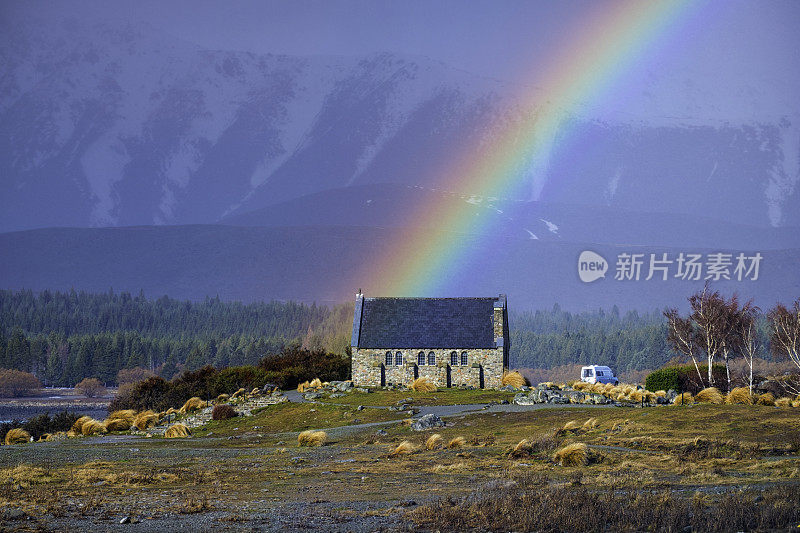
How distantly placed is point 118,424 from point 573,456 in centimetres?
4432

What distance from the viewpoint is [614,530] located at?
70.0 feet

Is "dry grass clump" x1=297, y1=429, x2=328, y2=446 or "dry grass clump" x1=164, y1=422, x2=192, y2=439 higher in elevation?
"dry grass clump" x1=297, y1=429, x2=328, y2=446

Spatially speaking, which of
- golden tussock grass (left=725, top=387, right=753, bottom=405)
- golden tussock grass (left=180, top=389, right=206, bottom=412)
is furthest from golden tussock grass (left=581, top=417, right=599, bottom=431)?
golden tussock grass (left=180, top=389, right=206, bottom=412)

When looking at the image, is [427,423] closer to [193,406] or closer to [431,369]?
[193,406]

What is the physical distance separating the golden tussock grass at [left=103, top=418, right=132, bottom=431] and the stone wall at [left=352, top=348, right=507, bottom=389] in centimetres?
2157

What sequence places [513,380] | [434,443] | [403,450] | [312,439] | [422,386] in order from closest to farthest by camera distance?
1. [403,450]
2. [434,443]
3. [312,439]
4. [422,386]
5. [513,380]

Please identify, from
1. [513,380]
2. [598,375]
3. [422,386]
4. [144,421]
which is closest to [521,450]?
[144,421]

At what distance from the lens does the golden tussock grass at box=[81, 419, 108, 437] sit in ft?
207

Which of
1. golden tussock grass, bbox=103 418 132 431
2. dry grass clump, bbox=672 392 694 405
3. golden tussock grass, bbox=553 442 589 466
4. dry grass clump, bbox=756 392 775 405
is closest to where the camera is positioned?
golden tussock grass, bbox=553 442 589 466

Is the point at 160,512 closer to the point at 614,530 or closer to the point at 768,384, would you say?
the point at 614,530

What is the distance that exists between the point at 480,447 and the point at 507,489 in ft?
48.4

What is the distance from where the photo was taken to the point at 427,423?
51156mm

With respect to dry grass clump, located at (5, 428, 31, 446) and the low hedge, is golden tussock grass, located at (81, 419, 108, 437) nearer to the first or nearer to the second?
dry grass clump, located at (5, 428, 31, 446)

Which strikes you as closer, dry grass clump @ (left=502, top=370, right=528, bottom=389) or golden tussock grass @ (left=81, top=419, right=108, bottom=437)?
golden tussock grass @ (left=81, top=419, right=108, bottom=437)
